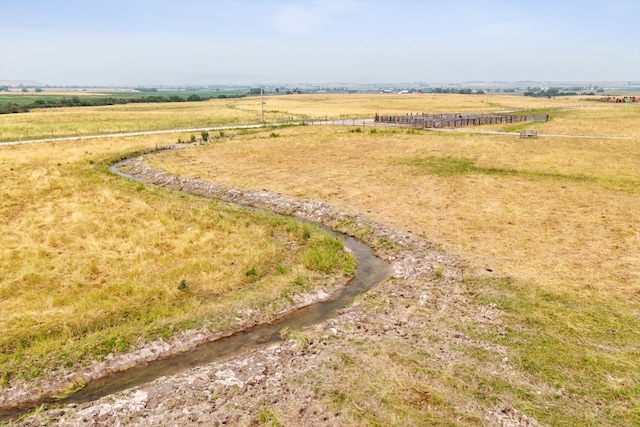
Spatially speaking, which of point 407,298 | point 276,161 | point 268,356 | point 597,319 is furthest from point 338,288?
point 276,161

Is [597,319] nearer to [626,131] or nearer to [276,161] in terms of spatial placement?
[276,161]

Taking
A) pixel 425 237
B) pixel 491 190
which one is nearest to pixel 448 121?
pixel 491 190

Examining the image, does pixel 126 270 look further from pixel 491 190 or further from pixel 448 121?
pixel 448 121

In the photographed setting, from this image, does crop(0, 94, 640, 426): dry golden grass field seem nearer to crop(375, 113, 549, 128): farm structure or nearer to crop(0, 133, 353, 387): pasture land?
crop(0, 133, 353, 387): pasture land

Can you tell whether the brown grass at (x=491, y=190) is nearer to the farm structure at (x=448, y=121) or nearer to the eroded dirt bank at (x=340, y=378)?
the eroded dirt bank at (x=340, y=378)

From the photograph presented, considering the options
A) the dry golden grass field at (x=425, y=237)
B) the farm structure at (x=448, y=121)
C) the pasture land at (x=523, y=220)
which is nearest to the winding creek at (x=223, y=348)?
the dry golden grass field at (x=425, y=237)

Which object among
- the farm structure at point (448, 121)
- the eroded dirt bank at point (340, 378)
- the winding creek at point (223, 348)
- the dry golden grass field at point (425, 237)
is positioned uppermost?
the farm structure at point (448, 121)
